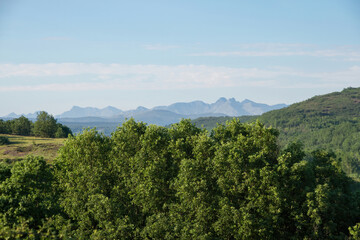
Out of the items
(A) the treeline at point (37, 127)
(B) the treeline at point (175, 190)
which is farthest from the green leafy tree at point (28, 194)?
(A) the treeline at point (37, 127)

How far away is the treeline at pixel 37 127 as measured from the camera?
132875mm

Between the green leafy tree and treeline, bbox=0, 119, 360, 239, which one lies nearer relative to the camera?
the green leafy tree

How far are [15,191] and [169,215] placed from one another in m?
16.5

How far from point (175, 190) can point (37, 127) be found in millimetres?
112173

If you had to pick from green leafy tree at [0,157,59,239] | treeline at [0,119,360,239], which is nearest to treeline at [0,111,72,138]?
treeline at [0,119,360,239]

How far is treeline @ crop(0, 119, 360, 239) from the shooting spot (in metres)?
32.5

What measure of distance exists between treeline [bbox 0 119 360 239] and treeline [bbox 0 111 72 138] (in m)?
99.6

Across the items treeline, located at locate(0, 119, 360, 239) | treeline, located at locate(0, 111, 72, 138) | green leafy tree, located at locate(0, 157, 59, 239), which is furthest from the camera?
treeline, located at locate(0, 111, 72, 138)

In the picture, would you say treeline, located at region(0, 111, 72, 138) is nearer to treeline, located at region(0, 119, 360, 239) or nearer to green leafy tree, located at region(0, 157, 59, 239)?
treeline, located at region(0, 119, 360, 239)

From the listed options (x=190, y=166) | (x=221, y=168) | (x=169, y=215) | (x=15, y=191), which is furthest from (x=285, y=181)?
(x=15, y=191)

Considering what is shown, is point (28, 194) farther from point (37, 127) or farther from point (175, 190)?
point (37, 127)

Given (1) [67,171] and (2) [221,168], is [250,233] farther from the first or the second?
(1) [67,171]

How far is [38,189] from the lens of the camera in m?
35.2

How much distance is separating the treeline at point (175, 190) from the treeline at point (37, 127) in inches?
3922
